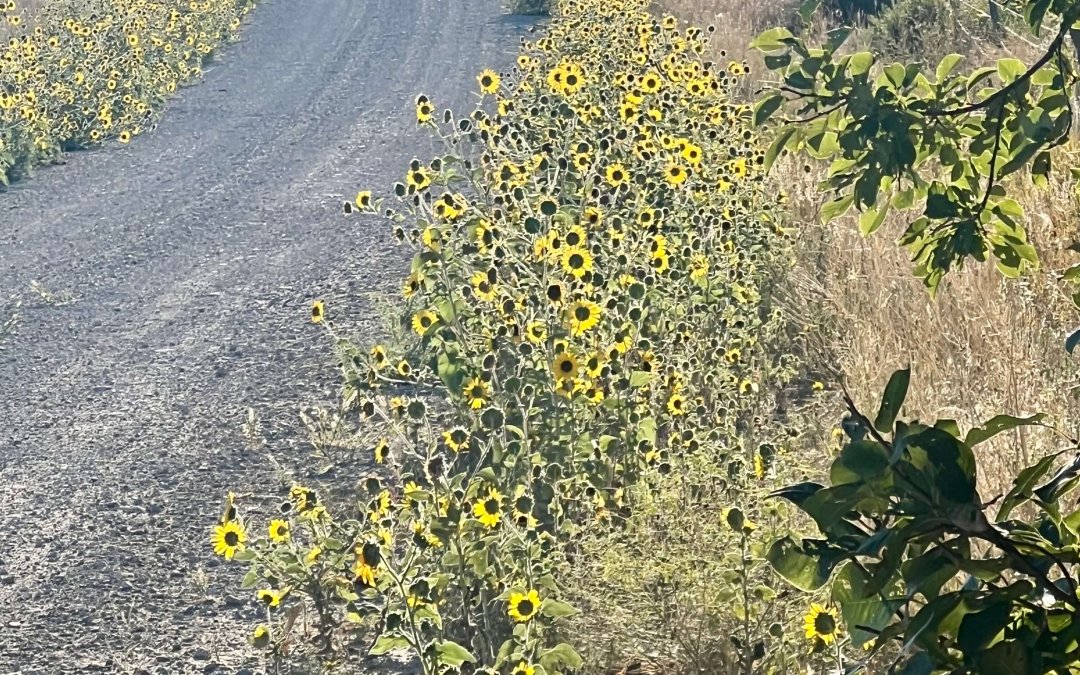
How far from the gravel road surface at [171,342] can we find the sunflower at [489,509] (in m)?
0.84

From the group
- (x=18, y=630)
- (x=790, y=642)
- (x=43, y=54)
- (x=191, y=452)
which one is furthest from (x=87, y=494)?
(x=43, y=54)

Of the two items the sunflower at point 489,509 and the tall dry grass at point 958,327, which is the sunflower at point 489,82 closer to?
the tall dry grass at point 958,327

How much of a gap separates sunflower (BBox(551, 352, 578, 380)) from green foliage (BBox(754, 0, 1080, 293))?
67.1 inches

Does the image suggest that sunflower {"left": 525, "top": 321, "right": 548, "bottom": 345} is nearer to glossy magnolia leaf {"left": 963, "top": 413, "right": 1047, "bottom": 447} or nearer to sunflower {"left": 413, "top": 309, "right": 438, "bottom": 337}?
sunflower {"left": 413, "top": 309, "right": 438, "bottom": 337}

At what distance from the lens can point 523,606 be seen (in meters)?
2.97

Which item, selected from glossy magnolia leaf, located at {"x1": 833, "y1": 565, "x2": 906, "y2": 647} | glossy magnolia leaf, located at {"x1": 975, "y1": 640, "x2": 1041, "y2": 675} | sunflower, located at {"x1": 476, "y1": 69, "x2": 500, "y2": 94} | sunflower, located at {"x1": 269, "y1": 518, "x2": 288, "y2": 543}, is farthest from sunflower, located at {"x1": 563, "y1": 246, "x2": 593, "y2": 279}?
glossy magnolia leaf, located at {"x1": 975, "y1": 640, "x2": 1041, "y2": 675}

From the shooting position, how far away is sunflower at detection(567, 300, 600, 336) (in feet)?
13.5

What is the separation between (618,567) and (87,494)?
2.20 metres

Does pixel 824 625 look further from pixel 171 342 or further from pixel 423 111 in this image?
pixel 171 342

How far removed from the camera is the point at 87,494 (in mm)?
4777

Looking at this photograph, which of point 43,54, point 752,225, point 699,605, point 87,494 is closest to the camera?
point 699,605

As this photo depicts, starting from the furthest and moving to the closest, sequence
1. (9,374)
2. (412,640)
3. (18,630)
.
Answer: (9,374), (18,630), (412,640)

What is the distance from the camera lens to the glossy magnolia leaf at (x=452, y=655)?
2791 millimetres

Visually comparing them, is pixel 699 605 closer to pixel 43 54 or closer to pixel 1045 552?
pixel 1045 552
